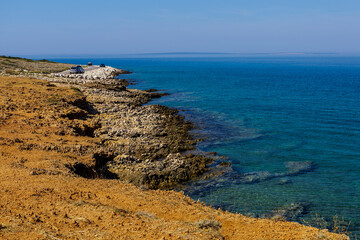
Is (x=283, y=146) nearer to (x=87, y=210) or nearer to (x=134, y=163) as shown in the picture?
(x=134, y=163)

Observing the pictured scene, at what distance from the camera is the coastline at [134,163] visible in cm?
1227

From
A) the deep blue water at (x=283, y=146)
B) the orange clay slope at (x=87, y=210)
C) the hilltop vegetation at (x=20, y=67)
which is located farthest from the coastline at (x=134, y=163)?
the hilltop vegetation at (x=20, y=67)

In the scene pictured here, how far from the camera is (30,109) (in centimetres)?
2952

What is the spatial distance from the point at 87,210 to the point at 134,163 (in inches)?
453

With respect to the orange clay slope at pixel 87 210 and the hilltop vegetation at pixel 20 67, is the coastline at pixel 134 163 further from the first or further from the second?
the hilltop vegetation at pixel 20 67

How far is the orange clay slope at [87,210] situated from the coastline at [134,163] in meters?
0.06

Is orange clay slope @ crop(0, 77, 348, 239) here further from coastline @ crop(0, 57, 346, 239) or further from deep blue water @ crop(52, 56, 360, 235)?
deep blue water @ crop(52, 56, 360, 235)

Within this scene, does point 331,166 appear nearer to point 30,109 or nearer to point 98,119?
point 98,119

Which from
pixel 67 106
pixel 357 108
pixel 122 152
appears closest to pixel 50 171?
pixel 122 152

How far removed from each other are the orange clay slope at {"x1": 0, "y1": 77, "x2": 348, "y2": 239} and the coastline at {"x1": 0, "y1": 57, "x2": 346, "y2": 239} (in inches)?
2.2

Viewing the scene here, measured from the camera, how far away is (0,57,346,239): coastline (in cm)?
1227

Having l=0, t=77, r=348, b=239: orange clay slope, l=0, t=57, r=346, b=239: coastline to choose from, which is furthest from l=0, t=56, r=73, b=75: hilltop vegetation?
l=0, t=77, r=348, b=239: orange clay slope

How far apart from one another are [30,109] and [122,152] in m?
10.7

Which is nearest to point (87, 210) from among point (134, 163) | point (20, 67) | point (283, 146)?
point (134, 163)
